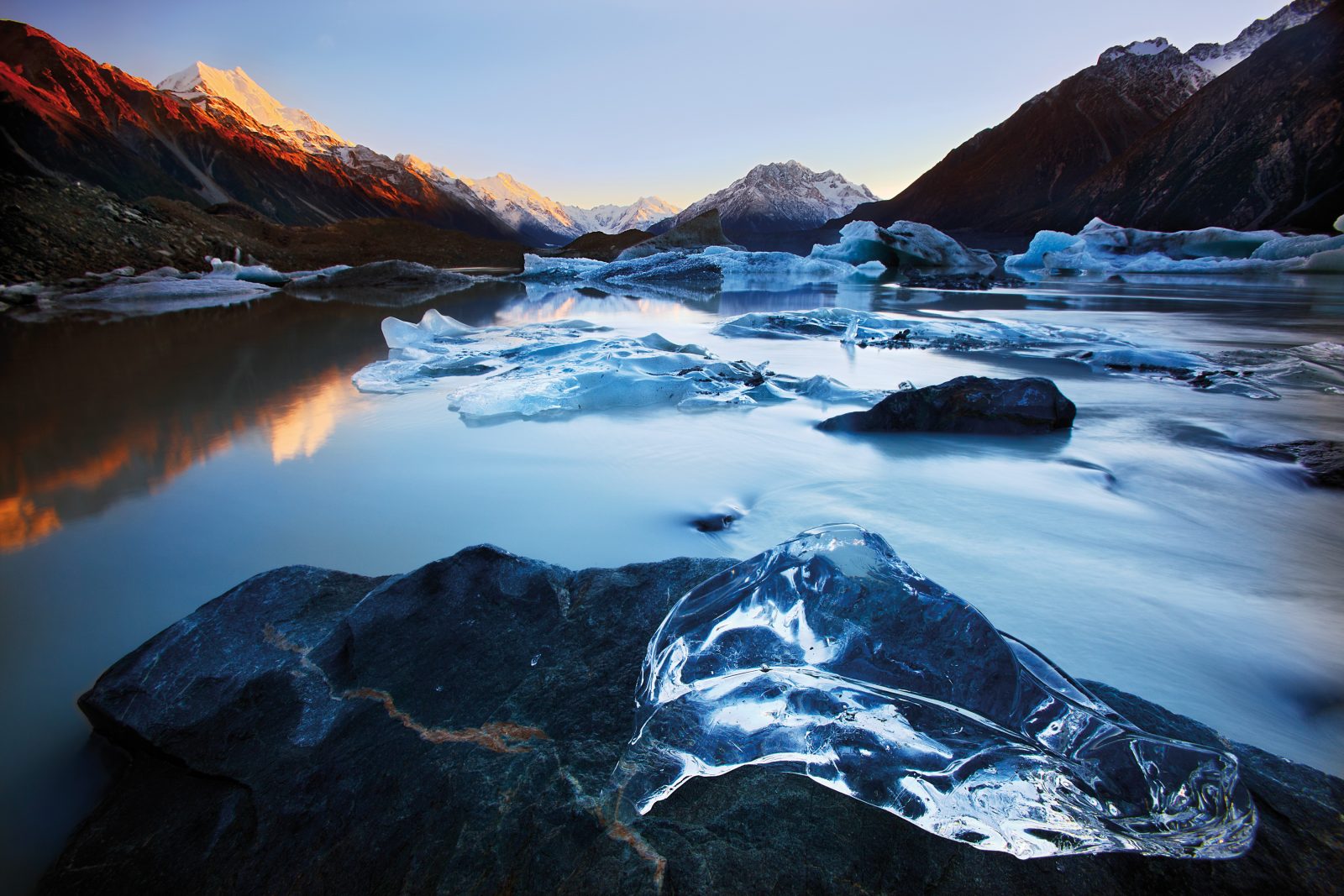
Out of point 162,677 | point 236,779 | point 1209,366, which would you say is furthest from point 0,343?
point 1209,366

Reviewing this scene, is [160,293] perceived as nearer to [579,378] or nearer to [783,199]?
[579,378]

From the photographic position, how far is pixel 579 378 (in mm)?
3006

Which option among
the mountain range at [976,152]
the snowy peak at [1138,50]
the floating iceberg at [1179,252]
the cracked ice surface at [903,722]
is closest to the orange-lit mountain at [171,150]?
the mountain range at [976,152]

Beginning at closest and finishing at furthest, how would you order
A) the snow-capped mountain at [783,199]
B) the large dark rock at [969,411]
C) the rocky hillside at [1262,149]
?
the large dark rock at [969,411], the rocky hillside at [1262,149], the snow-capped mountain at [783,199]

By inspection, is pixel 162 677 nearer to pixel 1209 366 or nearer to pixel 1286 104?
pixel 1209 366

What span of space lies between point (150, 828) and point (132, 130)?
90.5 m

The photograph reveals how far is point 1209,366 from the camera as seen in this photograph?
3.56 meters

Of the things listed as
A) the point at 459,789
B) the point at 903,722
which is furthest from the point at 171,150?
the point at 903,722

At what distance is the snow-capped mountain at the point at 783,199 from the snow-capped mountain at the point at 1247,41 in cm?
5081

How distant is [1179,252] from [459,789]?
995 inches

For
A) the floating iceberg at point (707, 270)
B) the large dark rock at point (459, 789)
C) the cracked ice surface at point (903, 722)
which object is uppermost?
the floating iceberg at point (707, 270)

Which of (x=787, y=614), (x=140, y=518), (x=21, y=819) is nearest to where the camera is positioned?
(x=21, y=819)

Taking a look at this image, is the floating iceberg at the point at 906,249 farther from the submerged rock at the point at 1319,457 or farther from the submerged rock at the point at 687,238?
the submerged rock at the point at 1319,457

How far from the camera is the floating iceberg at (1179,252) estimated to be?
52.5ft
